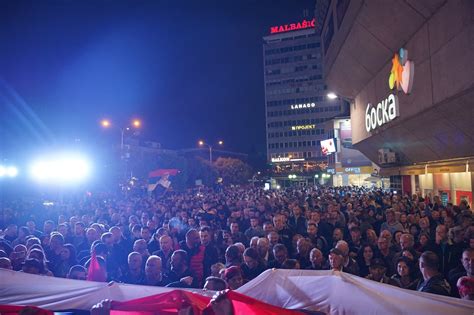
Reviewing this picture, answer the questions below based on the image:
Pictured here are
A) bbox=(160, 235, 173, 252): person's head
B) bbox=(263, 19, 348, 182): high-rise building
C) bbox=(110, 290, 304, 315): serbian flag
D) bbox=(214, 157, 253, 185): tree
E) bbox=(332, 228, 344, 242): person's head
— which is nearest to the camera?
bbox=(110, 290, 304, 315): serbian flag

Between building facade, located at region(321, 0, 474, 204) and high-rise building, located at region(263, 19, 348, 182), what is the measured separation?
8630cm

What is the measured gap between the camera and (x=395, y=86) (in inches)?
885

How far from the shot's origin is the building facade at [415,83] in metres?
14.3

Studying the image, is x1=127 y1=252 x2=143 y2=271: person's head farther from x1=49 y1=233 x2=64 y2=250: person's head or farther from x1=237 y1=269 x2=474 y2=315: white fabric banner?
x1=237 y1=269 x2=474 y2=315: white fabric banner

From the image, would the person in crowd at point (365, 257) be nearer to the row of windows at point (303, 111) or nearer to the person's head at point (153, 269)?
the person's head at point (153, 269)

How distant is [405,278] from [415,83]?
584 inches

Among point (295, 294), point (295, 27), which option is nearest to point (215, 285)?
point (295, 294)

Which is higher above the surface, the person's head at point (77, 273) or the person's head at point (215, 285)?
the person's head at point (215, 285)

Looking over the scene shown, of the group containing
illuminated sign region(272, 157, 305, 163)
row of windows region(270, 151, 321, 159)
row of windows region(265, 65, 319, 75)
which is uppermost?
row of windows region(265, 65, 319, 75)

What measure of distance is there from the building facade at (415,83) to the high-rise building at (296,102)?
283 feet

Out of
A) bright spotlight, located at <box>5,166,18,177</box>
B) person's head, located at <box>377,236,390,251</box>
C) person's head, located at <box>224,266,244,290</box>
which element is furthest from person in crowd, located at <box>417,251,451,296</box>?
bright spotlight, located at <box>5,166,18,177</box>

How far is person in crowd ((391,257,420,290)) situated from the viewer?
5.95 m

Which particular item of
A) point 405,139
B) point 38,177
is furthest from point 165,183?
point 405,139

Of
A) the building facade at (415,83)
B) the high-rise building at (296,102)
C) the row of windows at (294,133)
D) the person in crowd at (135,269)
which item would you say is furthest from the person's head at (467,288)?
the row of windows at (294,133)
